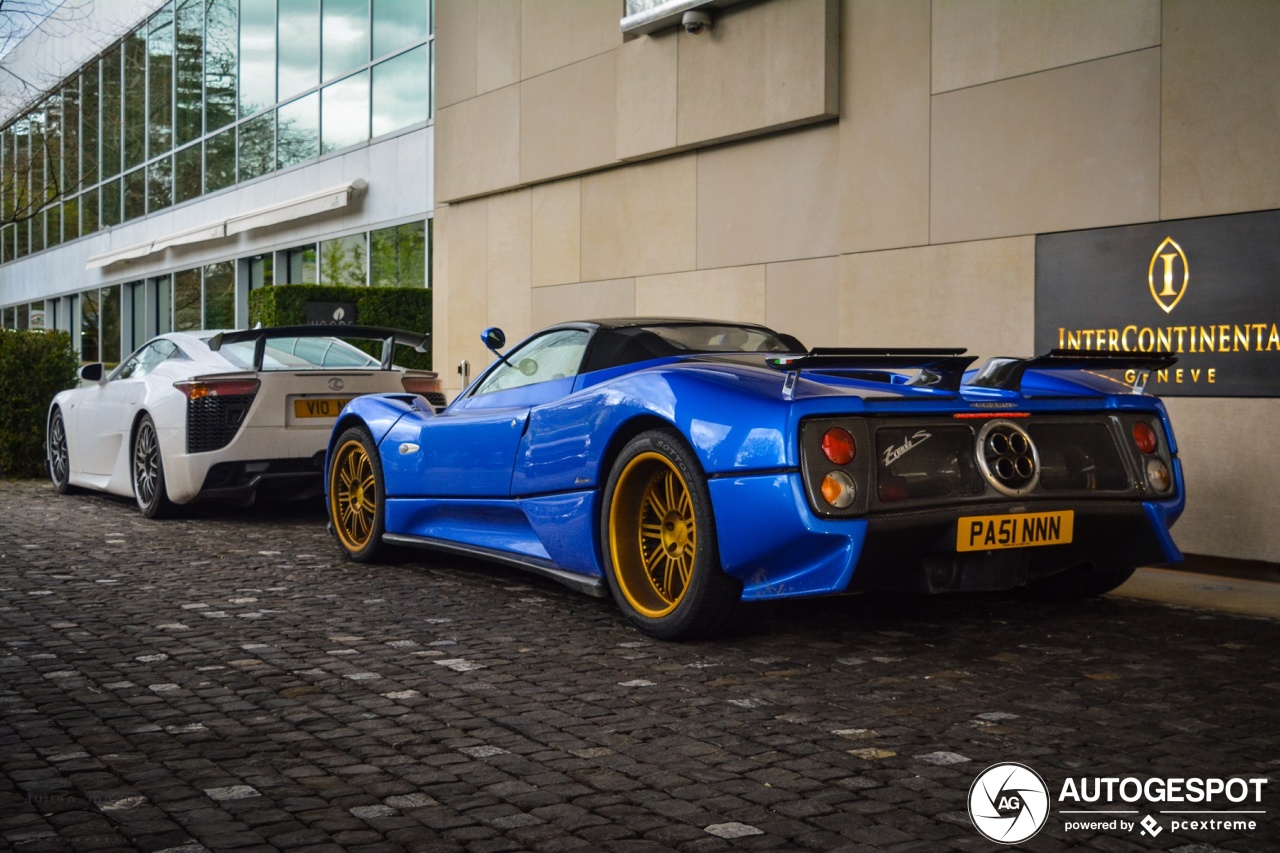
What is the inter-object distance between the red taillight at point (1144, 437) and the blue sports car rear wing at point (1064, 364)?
227mm

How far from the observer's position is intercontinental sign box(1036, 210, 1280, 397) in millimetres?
7102

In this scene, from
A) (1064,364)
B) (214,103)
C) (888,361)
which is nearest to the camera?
(888,361)

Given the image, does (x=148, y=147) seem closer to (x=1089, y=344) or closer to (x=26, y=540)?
(x=26, y=540)

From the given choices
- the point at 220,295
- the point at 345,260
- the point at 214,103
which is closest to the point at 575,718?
the point at 345,260

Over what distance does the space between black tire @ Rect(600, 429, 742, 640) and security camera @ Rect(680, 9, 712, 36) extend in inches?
255

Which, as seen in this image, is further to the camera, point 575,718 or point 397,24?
point 397,24

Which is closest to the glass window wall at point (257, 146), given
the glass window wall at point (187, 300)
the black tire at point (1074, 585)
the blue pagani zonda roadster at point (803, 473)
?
the glass window wall at point (187, 300)

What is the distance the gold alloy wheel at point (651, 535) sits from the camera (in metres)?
4.96

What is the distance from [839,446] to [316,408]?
5.45 m

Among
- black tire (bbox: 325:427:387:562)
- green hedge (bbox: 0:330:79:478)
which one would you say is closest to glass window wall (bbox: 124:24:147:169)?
Result: green hedge (bbox: 0:330:79:478)

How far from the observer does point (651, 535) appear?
16.9 feet

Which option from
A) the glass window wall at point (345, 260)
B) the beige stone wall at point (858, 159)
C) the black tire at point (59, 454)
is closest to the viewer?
the beige stone wall at point (858, 159)

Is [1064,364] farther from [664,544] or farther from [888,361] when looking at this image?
[664,544]

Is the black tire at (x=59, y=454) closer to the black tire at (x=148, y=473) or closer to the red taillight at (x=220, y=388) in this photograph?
the black tire at (x=148, y=473)
